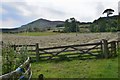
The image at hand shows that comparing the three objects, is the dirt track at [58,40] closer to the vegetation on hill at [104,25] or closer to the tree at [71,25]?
the vegetation on hill at [104,25]

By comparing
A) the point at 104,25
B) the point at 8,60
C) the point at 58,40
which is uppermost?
the point at 104,25

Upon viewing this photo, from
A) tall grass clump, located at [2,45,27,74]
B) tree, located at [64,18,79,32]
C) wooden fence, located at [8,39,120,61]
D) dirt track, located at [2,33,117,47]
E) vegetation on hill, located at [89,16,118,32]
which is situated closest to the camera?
tall grass clump, located at [2,45,27,74]

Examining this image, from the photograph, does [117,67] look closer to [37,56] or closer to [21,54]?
[21,54]

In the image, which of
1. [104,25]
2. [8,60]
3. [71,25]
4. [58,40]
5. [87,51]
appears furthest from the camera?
[71,25]

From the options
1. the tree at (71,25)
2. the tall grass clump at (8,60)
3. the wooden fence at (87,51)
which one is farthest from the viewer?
the tree at (71,25)

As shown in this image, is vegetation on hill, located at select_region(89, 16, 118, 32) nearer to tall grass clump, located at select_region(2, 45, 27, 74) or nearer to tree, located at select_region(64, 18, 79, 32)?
tree, located at select_region(64, 18, 79, 32)

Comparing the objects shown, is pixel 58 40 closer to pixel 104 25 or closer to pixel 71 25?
pixel 104 25

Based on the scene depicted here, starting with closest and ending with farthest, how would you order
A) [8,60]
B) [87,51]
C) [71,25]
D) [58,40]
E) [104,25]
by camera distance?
[8,60]
[87,51]
[58,40]
[104,25]
[71,25]

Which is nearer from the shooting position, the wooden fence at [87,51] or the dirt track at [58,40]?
the wooden fence at [87,51]

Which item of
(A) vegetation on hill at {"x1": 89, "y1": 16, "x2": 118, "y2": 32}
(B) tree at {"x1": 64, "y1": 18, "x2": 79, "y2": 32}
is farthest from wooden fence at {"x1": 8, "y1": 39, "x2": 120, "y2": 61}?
(B) tree at {"x1": 64, "y1": 18, "x2": 79, "y2": 32}

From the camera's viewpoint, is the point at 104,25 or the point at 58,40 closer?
the point at 58,40

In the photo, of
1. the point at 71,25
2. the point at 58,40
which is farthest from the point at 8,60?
the point at 71,25

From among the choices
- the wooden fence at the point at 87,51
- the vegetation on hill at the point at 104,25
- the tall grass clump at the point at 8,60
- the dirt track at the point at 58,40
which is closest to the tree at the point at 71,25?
the vegetation on hill at the point at 104,25

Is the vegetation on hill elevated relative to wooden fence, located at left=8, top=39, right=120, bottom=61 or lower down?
elevated
